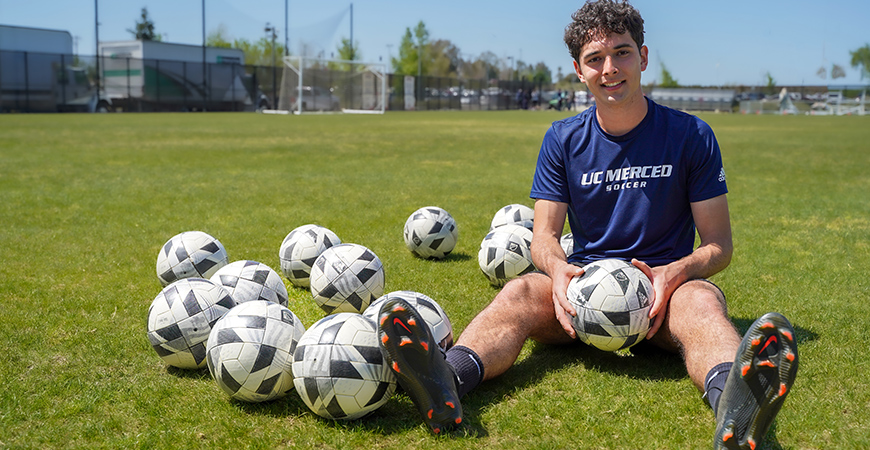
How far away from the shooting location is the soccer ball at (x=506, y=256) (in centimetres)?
651

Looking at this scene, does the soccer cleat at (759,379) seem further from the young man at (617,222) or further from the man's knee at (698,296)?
the man's knee at (698,296)

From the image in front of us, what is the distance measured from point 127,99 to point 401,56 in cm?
6609

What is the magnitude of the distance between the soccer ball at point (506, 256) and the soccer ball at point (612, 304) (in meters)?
2.25

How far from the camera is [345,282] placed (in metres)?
5.64

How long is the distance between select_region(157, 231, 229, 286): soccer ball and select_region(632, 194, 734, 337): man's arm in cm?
383

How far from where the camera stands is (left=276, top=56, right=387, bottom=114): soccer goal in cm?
5106

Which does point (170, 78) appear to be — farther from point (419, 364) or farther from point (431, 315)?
point (419, 364)

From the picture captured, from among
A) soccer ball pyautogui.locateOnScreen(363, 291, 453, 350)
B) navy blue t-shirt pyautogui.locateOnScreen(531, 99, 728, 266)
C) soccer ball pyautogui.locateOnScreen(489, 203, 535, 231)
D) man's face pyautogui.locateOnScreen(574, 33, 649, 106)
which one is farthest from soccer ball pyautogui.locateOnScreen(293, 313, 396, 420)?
soccer ball pyautogui.locateOnScreen(489, 203, 535, 231)

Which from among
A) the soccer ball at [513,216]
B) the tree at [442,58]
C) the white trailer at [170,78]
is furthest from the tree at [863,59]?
the soccer ball at [513,216]

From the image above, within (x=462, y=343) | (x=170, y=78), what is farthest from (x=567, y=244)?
(x=170, y=78)

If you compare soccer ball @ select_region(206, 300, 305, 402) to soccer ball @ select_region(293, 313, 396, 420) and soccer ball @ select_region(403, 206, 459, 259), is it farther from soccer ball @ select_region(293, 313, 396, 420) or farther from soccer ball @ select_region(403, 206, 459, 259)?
soccer ball @ select_region(403, 206, 459, 259)

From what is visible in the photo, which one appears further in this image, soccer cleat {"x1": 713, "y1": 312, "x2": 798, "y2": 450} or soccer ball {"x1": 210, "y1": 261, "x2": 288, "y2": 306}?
soccer ball {"x1": 210, "y1": 261, "x2": 288, "y2": 306}

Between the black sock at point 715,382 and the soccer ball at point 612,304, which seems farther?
the soccer ball at point 612,304

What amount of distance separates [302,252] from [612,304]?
338 centimetres
